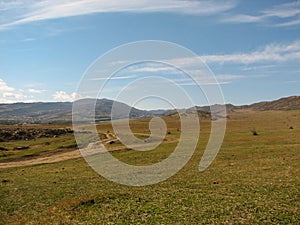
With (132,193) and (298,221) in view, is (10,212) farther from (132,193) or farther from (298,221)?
(298,221)

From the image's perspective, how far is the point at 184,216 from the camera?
19766 millimetres

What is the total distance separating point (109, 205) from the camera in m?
23.2

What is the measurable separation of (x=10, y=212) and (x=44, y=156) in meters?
40.1

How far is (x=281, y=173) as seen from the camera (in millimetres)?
A: 31703

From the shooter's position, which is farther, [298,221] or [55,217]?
[55,217]

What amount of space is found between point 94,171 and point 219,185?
1869cm

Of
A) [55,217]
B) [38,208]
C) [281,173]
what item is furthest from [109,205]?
[281,173]

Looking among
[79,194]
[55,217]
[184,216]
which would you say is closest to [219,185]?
[184,216]

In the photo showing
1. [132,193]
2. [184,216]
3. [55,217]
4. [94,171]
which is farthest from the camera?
[94,171]

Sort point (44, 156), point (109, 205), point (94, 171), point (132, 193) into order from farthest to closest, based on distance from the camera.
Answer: point (44, 156) < point (94, 171) < point (132, 193) < point (109, 205)

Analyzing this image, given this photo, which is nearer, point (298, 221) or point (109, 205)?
point (298, 221)

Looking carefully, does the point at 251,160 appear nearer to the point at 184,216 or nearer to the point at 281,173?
the point at 281,173

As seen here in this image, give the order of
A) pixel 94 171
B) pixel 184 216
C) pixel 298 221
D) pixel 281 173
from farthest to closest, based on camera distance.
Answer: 1. pixel 94 171
2. pixel 281 173
3. pixel 184 216
4. pixel 298 221

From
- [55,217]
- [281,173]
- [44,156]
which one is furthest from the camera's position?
[44,156]
